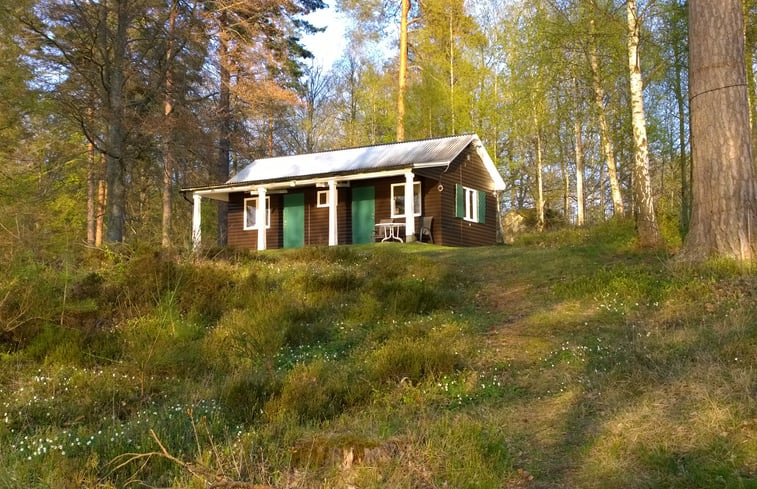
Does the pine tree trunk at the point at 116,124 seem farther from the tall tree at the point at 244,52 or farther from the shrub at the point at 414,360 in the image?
the shrub at the point at 414,360

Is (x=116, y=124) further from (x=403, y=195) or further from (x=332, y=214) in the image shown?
(x=403, y=195)

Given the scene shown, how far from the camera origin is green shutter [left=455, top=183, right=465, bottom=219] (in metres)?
21.7

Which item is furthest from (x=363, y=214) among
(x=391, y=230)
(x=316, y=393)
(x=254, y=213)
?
(x=316, y=393)

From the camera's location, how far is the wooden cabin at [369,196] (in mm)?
20344

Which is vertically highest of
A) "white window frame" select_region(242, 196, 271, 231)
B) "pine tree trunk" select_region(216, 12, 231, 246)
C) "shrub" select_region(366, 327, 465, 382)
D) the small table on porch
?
"pine tree trunk" select_region(216, 12, 231, 246)

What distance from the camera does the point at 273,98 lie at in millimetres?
22641

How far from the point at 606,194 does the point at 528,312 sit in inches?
1046

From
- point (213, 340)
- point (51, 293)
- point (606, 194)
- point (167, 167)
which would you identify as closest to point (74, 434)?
point (213, 340)

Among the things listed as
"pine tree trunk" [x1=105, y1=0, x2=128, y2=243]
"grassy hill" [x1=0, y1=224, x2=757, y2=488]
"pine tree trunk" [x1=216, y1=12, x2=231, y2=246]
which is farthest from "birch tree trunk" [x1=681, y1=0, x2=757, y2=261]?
"pine tree trunk" [x1=216, y1=12, x2=231, y2=246]

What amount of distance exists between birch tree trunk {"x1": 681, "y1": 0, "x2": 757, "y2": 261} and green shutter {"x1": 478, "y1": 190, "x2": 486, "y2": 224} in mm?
14325

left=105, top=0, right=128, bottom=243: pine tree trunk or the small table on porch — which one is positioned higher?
left=105, top=0, right=128, bottom=243: pine tree trunk

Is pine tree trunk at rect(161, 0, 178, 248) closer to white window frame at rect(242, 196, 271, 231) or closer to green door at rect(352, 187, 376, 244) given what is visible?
white window frame at rect(242, 196, 271, 231)

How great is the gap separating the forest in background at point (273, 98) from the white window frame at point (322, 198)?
370 centimetres

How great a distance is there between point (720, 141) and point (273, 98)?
17.0 metres
